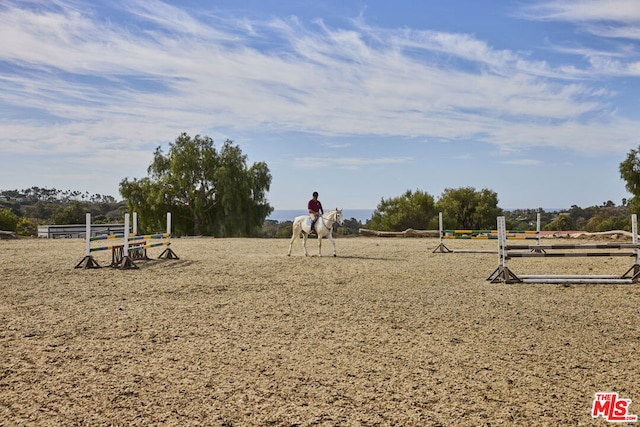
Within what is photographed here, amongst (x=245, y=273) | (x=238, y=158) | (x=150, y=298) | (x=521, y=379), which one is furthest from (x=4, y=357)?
(x=238, y=158)

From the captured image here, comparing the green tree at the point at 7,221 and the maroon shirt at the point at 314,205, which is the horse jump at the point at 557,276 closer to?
the maroon shirt at the point at 314,205

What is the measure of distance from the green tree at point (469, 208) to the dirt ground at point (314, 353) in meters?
32.4

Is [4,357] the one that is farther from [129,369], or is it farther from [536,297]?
[536,297]

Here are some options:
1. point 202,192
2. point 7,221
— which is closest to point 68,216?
point 7,221

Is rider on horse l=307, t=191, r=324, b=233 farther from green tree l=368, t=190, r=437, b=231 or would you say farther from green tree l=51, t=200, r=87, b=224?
green tree l=51, t=200, r=87, b=224

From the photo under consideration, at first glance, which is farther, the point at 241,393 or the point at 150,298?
the point at 150,298

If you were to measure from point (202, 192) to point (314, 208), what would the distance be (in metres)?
19.7

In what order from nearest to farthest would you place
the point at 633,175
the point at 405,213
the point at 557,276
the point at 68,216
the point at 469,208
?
the point at 557,276
the point at 633,175
the point at 405,213
the point at 469,208
the point at 68,216

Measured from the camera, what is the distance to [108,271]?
13.3 metres

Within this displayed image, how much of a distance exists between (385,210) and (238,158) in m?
12.5

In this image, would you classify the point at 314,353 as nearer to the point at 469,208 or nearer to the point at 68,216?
the point at 469,208

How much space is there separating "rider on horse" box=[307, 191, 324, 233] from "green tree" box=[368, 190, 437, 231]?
22.5 metres

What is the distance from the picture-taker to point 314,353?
554cm

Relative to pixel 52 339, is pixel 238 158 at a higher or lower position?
higher
